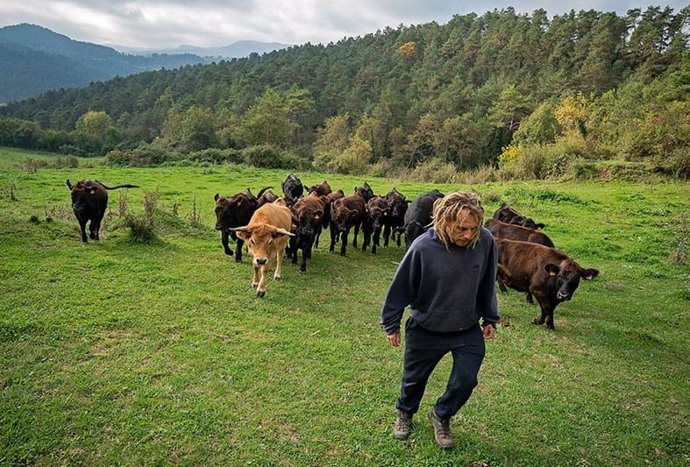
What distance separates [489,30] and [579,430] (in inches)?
3794

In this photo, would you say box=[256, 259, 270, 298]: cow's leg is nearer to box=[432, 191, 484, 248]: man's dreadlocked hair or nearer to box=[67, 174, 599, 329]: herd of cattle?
box=[67, 174, 599, 329]: herd of cattle

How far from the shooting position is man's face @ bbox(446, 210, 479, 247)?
153 inches

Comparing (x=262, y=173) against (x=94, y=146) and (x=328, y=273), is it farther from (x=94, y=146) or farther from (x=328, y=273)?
(x=94, y=146)

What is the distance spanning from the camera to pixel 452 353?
4332 millimetres

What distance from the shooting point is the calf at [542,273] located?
7.85m

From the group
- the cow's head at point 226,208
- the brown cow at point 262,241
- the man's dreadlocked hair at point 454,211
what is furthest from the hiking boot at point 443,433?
the cow's head at point 226,208

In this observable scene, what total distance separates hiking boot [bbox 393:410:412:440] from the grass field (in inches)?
4.0

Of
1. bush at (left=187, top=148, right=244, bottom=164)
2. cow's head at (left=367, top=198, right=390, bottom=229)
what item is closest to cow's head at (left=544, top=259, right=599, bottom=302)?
cow's head at (left=367, top=198, right=390, bottom=229)

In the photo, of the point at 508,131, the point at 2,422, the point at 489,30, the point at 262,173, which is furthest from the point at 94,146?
the point at 2,422

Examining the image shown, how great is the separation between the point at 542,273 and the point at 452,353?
472cm

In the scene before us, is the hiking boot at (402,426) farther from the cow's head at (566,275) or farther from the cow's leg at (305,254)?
the cow's leg at (305,254)

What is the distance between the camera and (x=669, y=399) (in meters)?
6.05

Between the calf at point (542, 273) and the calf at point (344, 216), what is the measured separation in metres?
4.03

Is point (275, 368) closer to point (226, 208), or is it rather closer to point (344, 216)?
point (226, 208)
